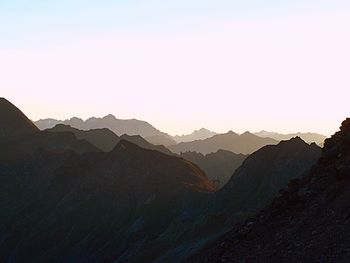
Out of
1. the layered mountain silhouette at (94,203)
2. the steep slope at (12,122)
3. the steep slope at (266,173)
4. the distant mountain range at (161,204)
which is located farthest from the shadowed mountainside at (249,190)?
the steep slope at (12,122)

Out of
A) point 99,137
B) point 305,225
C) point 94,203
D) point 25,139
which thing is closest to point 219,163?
point 99,137

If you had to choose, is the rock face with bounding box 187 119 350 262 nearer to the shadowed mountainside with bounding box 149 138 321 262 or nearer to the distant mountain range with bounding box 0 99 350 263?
the distant mountain range with bounding box 0 99 350 263

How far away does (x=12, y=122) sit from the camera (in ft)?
512

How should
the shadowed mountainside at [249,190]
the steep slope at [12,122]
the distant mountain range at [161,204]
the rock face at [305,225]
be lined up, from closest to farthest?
1. the rock face at [305,225]
2. the distant mountain range at [161,204]
3. the shadowed mountainside at [249,190]
4. the steep slope at [12,122]

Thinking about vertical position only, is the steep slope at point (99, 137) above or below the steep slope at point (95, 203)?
above

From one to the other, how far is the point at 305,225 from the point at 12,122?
143 meters

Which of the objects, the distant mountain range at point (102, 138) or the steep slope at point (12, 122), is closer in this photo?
the steep slope at point (12, 122)

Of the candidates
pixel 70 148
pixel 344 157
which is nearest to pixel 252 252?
pixel 344 157

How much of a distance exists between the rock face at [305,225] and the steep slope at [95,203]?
148 ft

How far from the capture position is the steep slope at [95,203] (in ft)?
284

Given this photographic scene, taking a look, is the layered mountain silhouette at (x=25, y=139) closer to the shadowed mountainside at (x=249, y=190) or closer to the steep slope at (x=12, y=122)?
the steep slope at (x=12, y=122)

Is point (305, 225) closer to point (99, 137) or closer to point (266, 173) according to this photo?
point (266, 173)

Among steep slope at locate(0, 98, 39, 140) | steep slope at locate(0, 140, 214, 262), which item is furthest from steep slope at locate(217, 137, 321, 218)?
steep slope at locate(0, 98, 39, 140)

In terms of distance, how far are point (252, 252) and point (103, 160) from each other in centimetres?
9442
